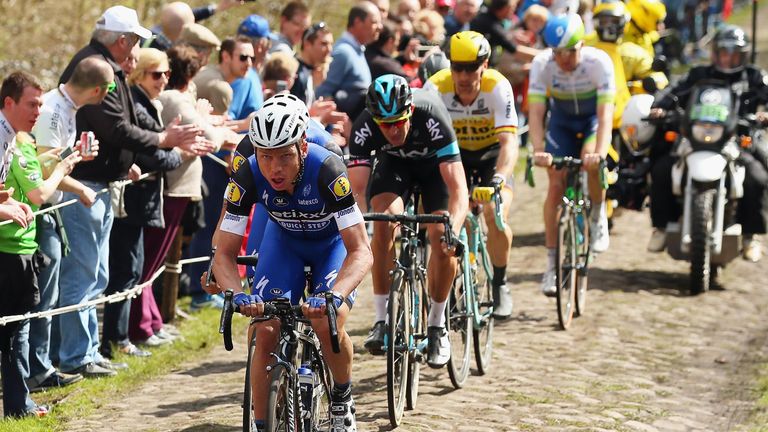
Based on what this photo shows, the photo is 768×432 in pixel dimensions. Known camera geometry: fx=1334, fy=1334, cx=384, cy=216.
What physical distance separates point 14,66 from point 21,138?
9.07 metres

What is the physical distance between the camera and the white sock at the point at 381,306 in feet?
30.1

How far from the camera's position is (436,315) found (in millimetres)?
9289

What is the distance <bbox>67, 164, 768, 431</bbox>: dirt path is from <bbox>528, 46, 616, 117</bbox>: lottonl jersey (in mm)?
1948

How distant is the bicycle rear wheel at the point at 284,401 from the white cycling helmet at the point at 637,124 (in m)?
8.81

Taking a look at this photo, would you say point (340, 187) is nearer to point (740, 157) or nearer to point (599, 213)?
point (599, 213)

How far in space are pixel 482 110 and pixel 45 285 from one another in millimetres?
3732

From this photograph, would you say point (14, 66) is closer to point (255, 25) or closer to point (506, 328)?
point (255, 25)

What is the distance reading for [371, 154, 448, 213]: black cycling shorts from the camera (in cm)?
934

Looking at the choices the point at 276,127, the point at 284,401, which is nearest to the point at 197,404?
the point at 284,401

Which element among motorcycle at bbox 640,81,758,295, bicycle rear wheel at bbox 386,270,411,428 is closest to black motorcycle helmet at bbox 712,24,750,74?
motorcycle at bbox 640,81,758,295

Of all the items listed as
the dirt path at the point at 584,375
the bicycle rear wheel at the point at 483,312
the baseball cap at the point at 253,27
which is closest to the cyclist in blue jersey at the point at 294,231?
the dirt path at the point at 584,375

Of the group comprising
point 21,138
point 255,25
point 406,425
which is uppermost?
point 255,25

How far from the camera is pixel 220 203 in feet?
39.8

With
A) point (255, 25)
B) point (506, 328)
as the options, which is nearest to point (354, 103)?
→ point (255, 25)
